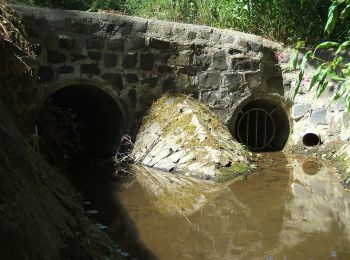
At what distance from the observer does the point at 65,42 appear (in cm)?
621

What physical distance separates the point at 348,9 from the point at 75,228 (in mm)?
1922

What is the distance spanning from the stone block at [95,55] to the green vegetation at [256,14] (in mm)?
1698

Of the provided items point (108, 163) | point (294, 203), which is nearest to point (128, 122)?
point (108, 163)

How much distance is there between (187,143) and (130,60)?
56.9 inches

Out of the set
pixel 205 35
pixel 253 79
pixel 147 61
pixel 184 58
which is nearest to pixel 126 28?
pixel 147 61

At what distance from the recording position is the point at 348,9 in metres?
2.75

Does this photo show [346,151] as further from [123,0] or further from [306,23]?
[123,0]

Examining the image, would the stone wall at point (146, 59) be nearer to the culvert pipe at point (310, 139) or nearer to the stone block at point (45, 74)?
the stone block at point (45, 74)

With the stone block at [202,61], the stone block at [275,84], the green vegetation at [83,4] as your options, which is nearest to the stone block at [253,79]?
the stone block at [275,84]

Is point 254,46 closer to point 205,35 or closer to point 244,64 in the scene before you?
point 244,64

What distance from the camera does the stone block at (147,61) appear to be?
6668 mm

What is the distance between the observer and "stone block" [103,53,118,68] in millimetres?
6477

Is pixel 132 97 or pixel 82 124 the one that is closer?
pixel 132 97

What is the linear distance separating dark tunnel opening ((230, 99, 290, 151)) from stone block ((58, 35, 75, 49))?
2550 mm
